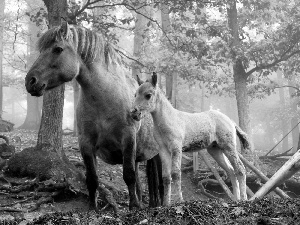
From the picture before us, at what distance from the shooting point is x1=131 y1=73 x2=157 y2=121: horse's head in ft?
17.0

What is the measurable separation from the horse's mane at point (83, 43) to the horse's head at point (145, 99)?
0.75 meters

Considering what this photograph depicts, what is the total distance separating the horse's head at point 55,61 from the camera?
482 cm

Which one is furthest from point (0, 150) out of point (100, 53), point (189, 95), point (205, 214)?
point (189, 95)

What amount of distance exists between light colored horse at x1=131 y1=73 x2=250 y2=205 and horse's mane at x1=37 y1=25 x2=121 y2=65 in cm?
85

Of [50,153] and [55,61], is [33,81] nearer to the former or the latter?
[55,61]

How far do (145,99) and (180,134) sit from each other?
0.98 m

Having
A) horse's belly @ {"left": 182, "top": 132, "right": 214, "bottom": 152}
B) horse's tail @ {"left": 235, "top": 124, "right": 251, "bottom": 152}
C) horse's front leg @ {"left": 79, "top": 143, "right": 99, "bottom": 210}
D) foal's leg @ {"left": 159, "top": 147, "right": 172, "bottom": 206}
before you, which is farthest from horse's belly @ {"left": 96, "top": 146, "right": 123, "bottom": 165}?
horse's tail @ {"left": 235, "top": 124, "right": 251, "bottom": 152}

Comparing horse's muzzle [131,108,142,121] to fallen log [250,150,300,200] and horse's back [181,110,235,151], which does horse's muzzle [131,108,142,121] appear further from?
fallen log [250,150,300,200]

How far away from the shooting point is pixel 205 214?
391cm

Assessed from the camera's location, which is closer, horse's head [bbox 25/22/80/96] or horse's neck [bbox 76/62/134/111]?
horse's head [bbox 25/22/80/96]

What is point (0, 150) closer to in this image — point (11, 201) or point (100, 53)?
point (11, 201)

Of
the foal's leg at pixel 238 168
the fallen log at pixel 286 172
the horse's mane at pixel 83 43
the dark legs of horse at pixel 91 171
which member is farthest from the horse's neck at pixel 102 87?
the foal's leg at pixel 238 168

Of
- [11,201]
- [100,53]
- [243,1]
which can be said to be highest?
[243,1]

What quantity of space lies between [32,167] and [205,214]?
6050mm
